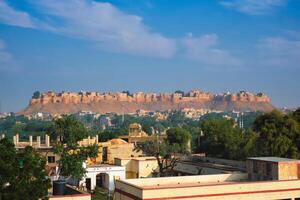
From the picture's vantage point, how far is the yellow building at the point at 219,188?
26969 millimetres

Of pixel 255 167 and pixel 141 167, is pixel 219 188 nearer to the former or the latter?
pixel 255 167

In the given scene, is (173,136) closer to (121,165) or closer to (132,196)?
(121,165)

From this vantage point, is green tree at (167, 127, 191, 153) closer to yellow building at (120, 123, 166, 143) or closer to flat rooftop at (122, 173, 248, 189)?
yellow building at (120, 123, 166, 143)

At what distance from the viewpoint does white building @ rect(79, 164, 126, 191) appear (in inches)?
1612

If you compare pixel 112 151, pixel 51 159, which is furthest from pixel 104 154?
pixel 51 159

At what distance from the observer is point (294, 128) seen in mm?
40625

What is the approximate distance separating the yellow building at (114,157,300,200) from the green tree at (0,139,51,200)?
274 inches

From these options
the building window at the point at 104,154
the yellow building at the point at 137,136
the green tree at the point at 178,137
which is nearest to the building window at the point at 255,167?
the building window at the point at 104,154

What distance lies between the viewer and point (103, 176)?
4212 centimetres

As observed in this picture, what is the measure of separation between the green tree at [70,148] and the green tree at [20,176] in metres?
7.67

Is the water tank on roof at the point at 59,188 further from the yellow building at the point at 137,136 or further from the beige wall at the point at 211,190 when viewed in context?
the yellow building at the point at 137,136

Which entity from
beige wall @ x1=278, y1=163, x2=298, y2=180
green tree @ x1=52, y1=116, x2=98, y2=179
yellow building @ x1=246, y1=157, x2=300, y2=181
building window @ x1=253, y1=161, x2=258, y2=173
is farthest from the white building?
beige wall @ x1=278, y1=163, x2=298, y2=180

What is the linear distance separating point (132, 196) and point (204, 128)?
32.0 metres

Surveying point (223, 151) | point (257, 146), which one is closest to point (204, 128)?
point (223, 151)
